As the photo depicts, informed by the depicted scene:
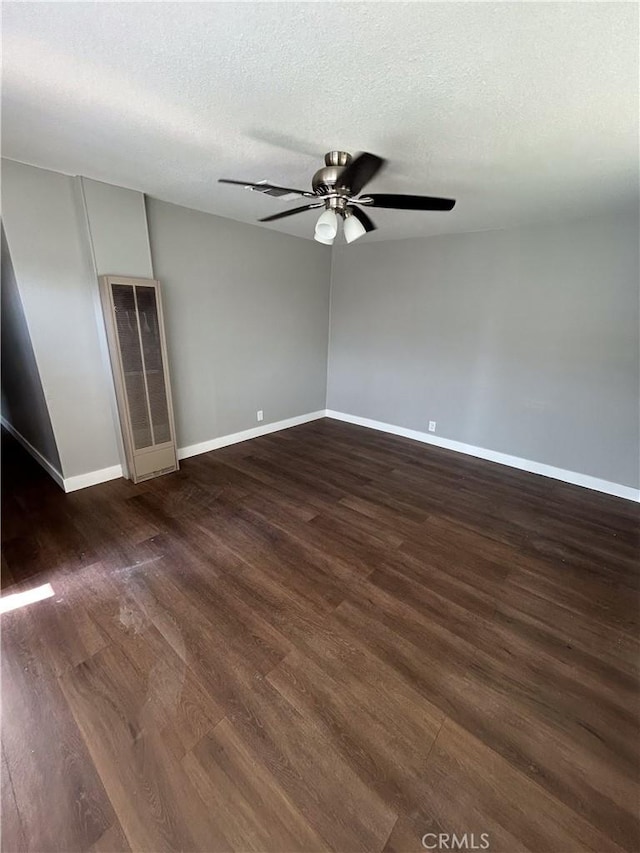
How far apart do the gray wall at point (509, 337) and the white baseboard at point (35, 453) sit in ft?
11.5

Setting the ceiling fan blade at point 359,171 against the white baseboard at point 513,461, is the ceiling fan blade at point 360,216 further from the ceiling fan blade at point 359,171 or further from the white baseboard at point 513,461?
the white baseboard at point 513,461

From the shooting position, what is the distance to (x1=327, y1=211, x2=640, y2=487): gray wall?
2990mm

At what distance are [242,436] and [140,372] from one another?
147 centimetres

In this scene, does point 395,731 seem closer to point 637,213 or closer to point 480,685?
point 480,685

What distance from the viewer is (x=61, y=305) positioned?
2588mm

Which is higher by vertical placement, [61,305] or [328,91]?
[328,91]

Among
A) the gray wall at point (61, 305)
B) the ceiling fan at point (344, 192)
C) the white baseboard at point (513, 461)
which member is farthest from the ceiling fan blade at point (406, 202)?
the white baseboard at point (513, 461)

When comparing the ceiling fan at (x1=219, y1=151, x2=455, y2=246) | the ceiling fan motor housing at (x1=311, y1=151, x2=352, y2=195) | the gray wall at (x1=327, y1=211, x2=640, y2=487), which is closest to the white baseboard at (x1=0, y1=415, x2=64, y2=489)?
the ceiling fan at (x1=219, y1=151, x2=455, y2=246)

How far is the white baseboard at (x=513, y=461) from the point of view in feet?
10.3

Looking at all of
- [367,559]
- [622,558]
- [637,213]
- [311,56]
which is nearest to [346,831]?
[367,559]

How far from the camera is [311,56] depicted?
49.4 inches

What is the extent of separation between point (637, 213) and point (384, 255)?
229 cm

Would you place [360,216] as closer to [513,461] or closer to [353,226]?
[353,226]

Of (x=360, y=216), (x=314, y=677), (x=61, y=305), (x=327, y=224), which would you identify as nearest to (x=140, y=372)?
(x=61, y=305)
